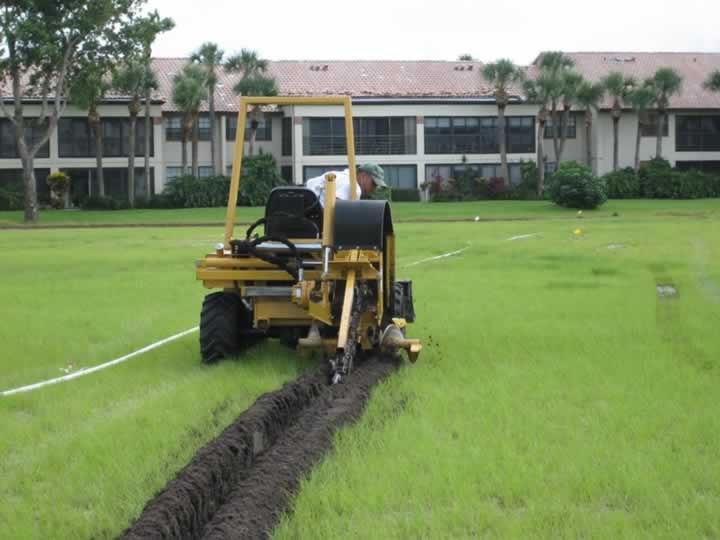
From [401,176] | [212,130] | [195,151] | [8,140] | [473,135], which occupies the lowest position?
[401,176]

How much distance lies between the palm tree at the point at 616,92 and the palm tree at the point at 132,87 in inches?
1008

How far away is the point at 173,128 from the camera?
72.4 m

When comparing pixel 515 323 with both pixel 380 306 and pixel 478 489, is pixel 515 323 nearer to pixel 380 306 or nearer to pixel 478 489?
pixel 380 306

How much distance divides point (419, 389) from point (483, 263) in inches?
619

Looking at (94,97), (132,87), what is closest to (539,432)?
(94,97)

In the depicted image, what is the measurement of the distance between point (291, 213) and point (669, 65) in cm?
7145

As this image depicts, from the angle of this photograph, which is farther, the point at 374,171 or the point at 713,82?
the point at 713,82

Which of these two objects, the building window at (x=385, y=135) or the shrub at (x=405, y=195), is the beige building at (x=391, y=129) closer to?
the building window at (x=385, y=135)

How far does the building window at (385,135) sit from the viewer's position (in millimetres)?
72312

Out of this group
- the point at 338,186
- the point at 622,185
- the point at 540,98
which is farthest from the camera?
the point at 540,98

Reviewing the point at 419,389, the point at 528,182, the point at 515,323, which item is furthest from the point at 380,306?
the point at 528,182

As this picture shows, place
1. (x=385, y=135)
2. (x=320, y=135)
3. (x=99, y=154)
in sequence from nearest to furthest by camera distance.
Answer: (x=99, y=154)
(x=320, y=135)
(x=385, y=135)

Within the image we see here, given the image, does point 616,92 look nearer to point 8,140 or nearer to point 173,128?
point 173,128

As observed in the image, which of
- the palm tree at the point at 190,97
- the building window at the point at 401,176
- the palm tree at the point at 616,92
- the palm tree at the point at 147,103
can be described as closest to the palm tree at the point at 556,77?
the palm tree at the point at 616,92
